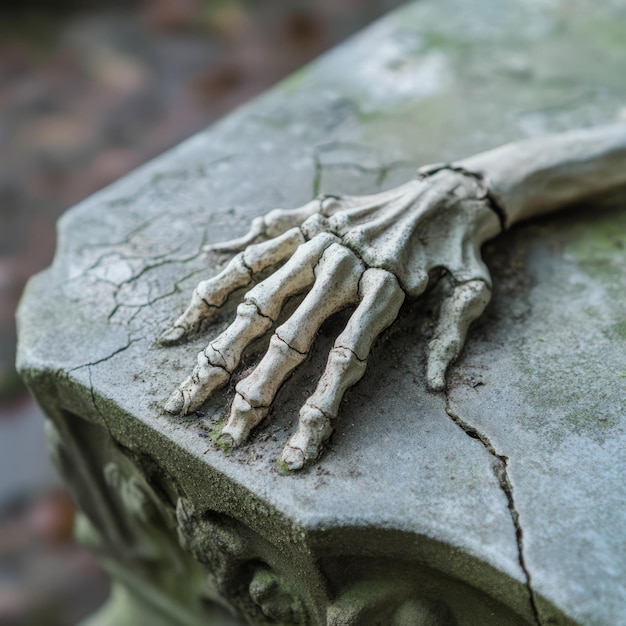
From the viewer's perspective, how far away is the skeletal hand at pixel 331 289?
0.82m

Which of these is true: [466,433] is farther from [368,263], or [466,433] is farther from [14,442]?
[14,442]

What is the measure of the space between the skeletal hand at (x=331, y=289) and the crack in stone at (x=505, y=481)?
0.19 feet

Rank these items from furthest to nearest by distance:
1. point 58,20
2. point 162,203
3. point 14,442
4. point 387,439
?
point 58,20 → point 14,442 → point 162,203 → point 387,439

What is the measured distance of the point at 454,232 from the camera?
99 centimetres

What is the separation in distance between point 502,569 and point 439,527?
0.24 feet

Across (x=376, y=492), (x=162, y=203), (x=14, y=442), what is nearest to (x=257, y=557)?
(x=376, y=492)

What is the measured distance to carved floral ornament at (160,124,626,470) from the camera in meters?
0.82

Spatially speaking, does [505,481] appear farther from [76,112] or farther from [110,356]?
[76,112]

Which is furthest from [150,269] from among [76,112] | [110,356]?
[76,112]

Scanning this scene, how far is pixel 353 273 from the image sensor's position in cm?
88

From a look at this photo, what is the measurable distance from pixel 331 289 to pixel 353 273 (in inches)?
1.5

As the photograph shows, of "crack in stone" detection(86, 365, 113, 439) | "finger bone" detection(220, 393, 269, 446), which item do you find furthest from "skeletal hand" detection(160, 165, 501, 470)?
"crack in stone" detection(86, 365, 113, 439)

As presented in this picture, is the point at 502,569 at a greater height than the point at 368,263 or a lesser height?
lesser

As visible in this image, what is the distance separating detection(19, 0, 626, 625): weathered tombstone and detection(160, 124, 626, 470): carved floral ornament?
3cm
